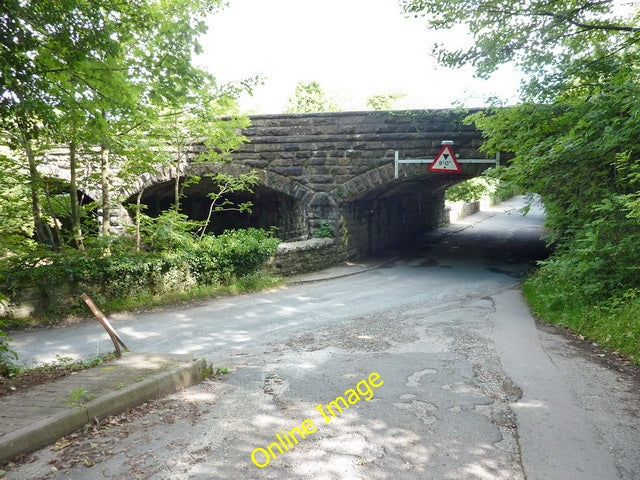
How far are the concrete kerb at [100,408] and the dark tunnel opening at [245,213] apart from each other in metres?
10.1

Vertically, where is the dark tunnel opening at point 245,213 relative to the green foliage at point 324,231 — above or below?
above

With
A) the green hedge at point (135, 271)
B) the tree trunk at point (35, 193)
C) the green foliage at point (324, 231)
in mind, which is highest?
the tree trunk at point (35, 193)

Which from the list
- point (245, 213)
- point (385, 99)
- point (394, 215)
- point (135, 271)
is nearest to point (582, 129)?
point (135, 271)

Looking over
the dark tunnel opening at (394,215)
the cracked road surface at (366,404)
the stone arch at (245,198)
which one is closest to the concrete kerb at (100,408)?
the cracked road surface at (366,404)

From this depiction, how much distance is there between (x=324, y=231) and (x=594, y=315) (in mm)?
8349

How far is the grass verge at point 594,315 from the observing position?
575cm

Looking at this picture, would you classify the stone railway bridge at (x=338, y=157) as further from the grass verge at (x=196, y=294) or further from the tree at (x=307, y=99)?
the tree at (x=307, y=99)

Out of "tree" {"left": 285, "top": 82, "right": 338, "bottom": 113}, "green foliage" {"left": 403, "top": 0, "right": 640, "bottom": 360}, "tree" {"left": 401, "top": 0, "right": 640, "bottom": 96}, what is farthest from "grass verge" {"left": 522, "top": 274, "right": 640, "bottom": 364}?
"tree" {"left": 285, "top": 82, "right": 338, "bottom": 113}

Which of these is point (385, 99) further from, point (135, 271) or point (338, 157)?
point (135, 271)

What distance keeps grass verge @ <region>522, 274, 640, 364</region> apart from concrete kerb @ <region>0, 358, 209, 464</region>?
503 cm

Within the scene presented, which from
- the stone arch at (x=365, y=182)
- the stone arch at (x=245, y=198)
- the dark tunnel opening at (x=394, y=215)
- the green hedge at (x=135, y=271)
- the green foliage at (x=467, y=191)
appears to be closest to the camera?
the green hedge at (x=135, y=271)

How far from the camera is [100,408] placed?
3.47m

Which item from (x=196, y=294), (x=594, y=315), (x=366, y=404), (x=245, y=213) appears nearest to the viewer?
(x=366, y=404)

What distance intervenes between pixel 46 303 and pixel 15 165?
242cm
